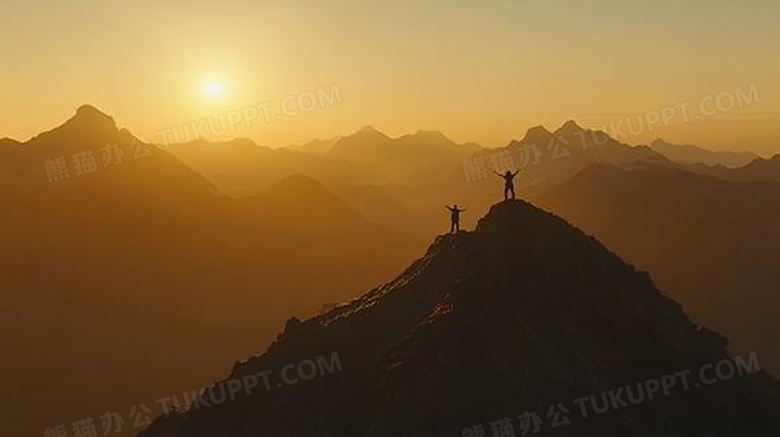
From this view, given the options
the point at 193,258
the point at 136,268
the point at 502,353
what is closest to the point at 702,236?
the point at 193,258

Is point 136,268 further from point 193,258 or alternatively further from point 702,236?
point 702,236

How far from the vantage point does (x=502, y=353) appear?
104 feet

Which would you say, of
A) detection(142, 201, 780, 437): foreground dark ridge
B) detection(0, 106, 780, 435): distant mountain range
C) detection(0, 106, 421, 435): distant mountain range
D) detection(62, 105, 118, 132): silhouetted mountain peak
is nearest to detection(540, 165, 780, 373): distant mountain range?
detection(0, 106, 780, 435): distant mountain range

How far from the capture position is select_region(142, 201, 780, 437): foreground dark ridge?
30.6 meters

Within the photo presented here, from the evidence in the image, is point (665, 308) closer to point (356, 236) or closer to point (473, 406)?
point (473, 406)

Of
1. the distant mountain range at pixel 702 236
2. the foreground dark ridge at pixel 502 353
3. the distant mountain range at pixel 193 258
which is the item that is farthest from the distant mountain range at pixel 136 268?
the foreground dark ridge at pixel 502 353

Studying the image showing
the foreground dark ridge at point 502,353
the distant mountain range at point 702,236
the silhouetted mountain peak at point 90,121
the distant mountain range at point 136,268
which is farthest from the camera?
the silhouetted mountain peak at point 90,121

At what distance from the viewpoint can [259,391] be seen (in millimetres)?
42125

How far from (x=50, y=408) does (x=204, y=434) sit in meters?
73.2

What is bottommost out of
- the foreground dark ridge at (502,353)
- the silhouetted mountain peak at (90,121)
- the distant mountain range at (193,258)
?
the foreground dark ridge at (502,353)

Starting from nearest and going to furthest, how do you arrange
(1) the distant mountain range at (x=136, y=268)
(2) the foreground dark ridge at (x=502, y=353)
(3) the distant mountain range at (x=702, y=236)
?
(2) the foreground dark ridge at (x=502, y=353)
(1) the distant mountain range at (x=136, y=268)
(3) the distant mountain range at (x=702, y=236)

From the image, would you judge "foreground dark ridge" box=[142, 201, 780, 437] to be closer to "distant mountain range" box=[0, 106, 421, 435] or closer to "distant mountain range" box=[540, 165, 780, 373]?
"distant mountain range" box=[0, 106, 421, 435]

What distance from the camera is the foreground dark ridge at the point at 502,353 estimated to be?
3061cm

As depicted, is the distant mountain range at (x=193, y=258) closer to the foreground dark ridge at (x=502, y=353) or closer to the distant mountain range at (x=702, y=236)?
the distant mountain range at (x=702, y=236)
